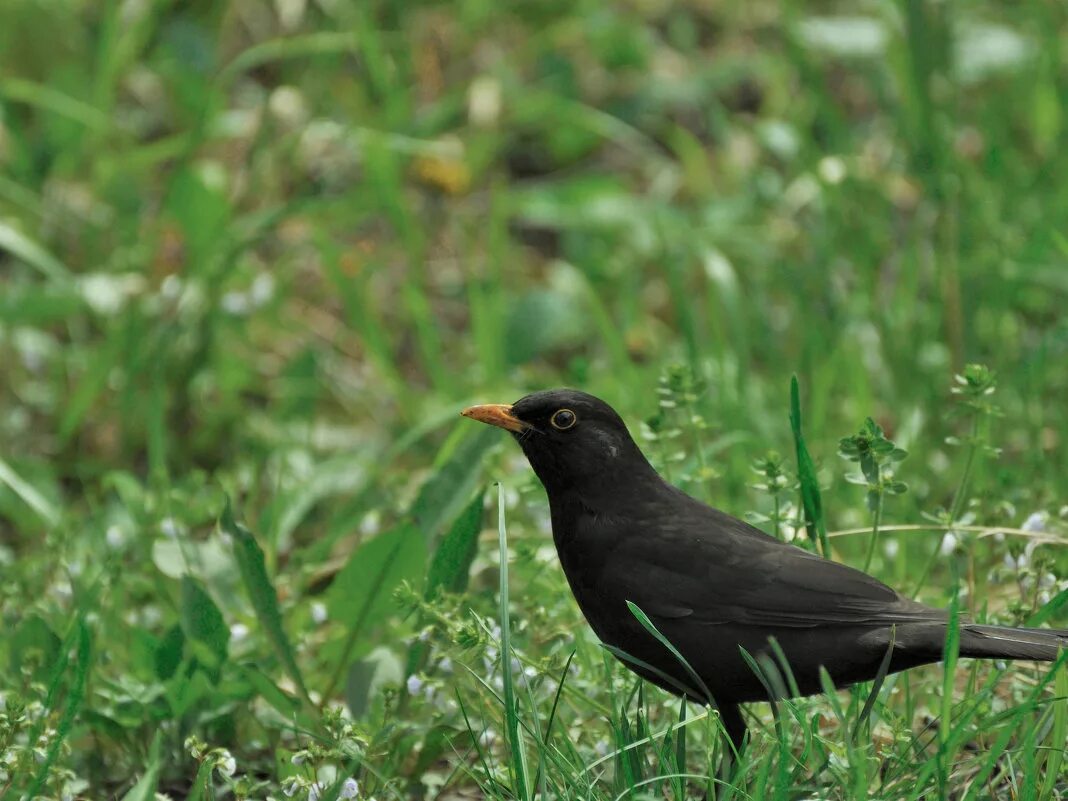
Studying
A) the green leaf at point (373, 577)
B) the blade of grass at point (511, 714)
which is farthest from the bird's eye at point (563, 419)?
the blade of grass at point (511, 714)

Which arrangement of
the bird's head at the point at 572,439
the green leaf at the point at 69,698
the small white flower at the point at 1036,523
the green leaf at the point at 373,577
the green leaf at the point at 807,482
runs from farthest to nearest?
the green leaf at the point at 373,577
the small white flower at the point at 1036,523
the bird's head at the point at 572,439
the green leaf at the point at 807,482
the green leaf at the point at 69,698

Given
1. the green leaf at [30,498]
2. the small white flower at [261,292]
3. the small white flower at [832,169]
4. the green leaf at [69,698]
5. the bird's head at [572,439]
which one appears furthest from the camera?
the small white flower at [832,169]

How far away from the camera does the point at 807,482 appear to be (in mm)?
3338

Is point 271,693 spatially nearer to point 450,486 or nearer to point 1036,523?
point 450,486

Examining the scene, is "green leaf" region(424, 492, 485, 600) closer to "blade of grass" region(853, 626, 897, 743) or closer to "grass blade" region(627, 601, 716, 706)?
"grass blade" region(627, 601, 716, 706)

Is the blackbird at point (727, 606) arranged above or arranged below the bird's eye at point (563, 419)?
below

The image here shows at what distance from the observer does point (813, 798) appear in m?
2.91

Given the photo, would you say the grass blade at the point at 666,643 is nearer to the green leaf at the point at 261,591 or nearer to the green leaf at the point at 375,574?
the green leaf at the point at 375,574

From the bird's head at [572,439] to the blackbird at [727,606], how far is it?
0.04m

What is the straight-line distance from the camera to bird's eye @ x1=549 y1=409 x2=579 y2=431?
3.44 m

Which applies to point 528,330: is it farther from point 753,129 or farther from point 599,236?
point 753,129

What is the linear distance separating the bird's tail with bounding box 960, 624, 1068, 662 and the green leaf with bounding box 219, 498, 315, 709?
147cm

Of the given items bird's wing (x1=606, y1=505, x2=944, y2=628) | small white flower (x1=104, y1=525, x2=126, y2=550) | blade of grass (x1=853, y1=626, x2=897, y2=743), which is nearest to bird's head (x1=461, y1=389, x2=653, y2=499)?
bird's wing (x1=606, y1=505, x2=944, y2=628)

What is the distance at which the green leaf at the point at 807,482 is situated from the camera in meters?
3.30
